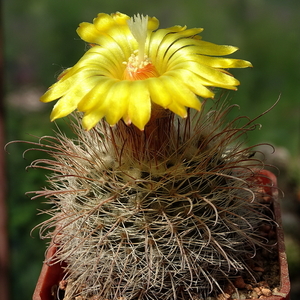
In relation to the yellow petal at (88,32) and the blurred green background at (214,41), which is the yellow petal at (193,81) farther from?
the blurred green background at (214,41)

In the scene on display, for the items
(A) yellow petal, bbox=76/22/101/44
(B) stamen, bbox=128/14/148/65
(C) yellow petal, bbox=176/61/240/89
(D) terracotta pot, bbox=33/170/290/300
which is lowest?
(D) terracotta pot, bbox=33/170/290/300

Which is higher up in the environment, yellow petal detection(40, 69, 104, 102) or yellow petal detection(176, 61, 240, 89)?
yellow petal detection(40, 69, 104, 102)

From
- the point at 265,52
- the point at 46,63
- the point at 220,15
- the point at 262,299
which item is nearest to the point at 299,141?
the point at 265,52

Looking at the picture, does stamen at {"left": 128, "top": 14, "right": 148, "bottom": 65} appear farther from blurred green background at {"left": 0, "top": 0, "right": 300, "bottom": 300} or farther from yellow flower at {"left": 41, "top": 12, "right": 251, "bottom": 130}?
blurred green background at {"left": 0, "top": 0, "right": 300, "bottom": 300}

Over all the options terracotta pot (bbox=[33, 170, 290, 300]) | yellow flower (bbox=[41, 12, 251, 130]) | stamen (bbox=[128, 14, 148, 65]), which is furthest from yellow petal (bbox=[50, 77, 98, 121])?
terracotta pot (bbox=[33, 170, 290, 300])

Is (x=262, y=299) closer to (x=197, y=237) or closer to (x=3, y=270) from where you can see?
(x=197, y=237)

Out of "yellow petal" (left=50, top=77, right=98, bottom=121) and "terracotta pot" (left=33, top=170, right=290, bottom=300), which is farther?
"terracotta pot" (left=33, top=170, right=290, bottom=300)
